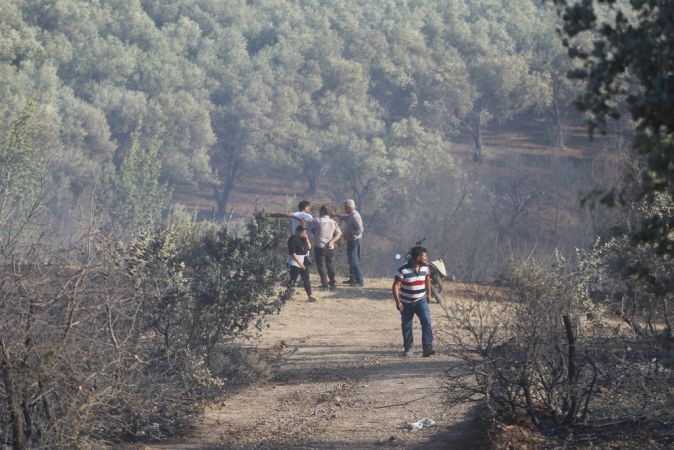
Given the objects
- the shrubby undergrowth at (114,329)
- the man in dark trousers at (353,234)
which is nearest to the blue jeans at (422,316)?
the shrubby undergrowth at (114,329)

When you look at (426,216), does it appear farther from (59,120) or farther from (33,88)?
(33,88)

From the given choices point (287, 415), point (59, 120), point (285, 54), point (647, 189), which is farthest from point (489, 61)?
point (647, 189)

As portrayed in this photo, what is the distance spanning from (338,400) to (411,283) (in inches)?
85.5

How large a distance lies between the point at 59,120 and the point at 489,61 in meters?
24.1

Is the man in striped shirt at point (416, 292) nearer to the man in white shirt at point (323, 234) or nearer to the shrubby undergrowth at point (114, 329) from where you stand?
the shrubby undergrowth at point (114, 329)

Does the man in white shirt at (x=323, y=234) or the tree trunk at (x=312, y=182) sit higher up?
the man in white shirt at (x=323, y=234)

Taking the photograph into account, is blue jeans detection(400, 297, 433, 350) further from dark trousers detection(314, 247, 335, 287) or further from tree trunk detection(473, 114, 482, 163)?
tree trunk detection(473, 114, 482, 163)

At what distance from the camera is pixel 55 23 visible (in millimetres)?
64000

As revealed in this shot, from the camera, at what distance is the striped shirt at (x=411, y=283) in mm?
13164

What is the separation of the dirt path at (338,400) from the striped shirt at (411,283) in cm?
42

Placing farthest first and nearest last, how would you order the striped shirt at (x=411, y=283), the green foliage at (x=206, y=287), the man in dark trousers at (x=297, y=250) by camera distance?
the man in dark trousers at (x=297, y=250) < the striped shirt at (x=411, y=283) < the green foliage at (x=206, y=287)

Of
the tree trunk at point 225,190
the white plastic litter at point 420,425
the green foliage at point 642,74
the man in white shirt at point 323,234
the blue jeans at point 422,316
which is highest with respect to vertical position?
the green foliage at point 642,74

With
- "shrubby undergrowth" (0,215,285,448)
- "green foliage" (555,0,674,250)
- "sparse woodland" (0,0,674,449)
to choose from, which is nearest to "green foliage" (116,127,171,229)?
"sparse woodland" (0,0,674,449)

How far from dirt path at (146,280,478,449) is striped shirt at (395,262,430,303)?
418 millimetres
